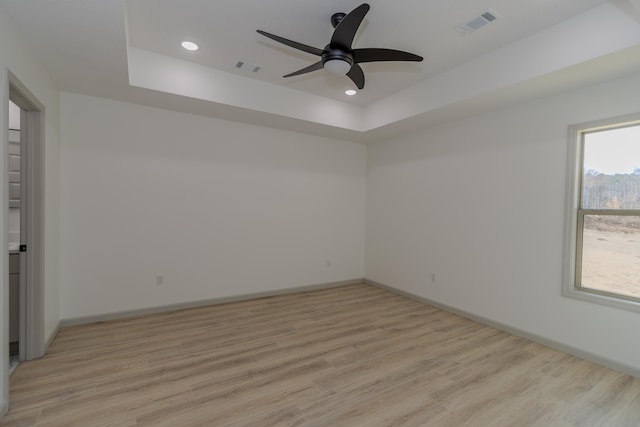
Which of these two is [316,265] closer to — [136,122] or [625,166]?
[136,122]

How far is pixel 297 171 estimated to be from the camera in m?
→ 5.02

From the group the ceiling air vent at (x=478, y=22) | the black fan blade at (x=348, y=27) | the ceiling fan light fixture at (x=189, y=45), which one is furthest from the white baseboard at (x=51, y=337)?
the ceiling air vent at (x=478, y=22)

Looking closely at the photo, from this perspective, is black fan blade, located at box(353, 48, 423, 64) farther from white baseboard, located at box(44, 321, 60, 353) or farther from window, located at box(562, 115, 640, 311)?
white baseboard, located at box(44, 321, 60, 353)

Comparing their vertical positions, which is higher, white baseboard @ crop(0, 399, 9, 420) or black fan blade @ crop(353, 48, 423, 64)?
black fan blade @ crop(353, 48, 423, 64)

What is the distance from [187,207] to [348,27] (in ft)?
10.1

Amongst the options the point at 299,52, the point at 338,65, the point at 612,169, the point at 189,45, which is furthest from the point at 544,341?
the point at 189,45

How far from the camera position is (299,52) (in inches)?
127

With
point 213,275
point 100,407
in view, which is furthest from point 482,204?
point 100,407

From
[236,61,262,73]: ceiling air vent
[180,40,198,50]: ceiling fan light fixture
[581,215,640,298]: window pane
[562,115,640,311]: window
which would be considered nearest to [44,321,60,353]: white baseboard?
[180,40,198,50]: ceiling fan light fixture

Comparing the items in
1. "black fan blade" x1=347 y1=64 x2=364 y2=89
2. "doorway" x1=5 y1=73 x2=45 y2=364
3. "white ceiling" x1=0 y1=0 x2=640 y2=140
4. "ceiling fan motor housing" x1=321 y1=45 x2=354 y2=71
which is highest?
"white ceiling" x1=0 y1=0 x2=640 y2=140

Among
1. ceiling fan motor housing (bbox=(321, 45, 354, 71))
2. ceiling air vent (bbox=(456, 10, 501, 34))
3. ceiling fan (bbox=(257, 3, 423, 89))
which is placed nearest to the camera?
ceiling fan (bbox=(257, 3, 423, 89))

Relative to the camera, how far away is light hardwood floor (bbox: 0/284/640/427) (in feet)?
6.81

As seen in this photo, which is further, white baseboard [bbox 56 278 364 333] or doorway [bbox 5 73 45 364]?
white baseboard [bbox 56 278 364 333]

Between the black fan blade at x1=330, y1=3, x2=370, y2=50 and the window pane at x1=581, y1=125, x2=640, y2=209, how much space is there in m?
2.64
